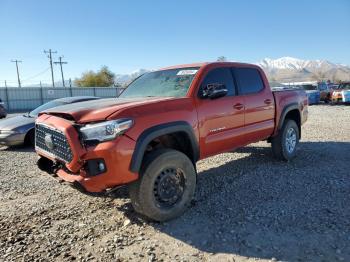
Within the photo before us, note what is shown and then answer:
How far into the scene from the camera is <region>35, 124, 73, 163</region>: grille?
3755mm

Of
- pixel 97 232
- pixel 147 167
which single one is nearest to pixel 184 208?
pixel 147 167

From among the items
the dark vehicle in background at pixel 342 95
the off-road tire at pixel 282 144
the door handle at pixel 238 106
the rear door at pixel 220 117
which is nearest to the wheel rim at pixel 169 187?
the rear door at pixel 220 117

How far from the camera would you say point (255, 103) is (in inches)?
225

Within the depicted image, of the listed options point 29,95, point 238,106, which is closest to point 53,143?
point 238,106

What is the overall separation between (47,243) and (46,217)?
2.48 feet

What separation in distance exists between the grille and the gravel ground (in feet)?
2.98

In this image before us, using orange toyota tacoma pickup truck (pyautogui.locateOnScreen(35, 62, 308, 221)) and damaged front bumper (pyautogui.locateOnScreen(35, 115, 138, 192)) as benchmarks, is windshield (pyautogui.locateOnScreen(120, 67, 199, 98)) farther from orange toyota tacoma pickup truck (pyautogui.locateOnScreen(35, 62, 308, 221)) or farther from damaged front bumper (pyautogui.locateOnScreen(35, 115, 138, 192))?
damaged front bumper (pyautogui.locateOnScreen(35, 115, 138, 192))

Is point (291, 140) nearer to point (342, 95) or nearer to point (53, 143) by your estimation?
point (53, 143)

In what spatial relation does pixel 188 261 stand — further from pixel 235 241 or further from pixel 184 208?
pixel 184 208

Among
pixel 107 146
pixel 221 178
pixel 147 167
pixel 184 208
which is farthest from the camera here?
pixel 221 178

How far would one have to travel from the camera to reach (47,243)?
12.0 ft

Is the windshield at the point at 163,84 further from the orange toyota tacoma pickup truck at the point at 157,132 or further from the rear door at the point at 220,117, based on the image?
the rear door at the point at 220,117

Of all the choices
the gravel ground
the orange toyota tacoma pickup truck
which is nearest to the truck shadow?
the gravel ground

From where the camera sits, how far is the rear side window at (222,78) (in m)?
4.93
